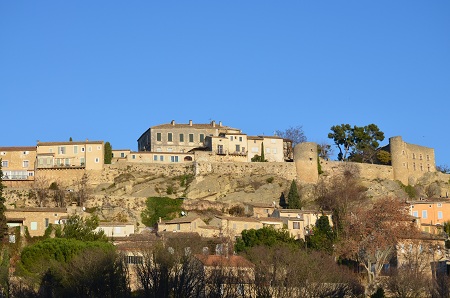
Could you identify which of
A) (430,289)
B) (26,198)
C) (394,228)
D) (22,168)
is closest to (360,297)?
(430,289)

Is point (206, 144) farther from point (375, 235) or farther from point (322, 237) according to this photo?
point (375, 235)

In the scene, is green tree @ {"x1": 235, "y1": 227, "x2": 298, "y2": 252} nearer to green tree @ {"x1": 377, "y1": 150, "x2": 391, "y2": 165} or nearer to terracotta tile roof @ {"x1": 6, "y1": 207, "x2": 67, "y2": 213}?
terracotta tile roof @ {"x1": 6, "y1": 207, "x2": 67, "y2": 213}

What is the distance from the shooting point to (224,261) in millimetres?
66125

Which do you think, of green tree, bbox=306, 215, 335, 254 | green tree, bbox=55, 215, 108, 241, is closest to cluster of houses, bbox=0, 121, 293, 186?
green tree, bbox=55, 215, 108, 241

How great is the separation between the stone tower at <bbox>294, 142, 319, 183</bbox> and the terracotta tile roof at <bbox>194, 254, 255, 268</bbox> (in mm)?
35169

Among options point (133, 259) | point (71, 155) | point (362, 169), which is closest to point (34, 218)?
point (133, 259)

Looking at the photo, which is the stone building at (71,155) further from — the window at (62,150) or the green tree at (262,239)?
the green tree at (262,239)

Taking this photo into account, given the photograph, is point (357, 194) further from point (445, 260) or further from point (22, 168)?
point (22, 168)

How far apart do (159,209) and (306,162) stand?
2085 centimetres

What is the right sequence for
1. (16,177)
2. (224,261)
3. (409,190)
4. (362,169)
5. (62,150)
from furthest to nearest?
(362,169) < (409,190) < (62,150) < (16,177) < (224,261)

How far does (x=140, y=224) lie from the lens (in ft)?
293

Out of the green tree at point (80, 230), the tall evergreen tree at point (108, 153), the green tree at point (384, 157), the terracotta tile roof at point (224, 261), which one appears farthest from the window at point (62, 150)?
the green tree at point (384, 157)

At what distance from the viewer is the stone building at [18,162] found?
99500mm

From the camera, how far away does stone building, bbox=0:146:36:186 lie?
99.5m
